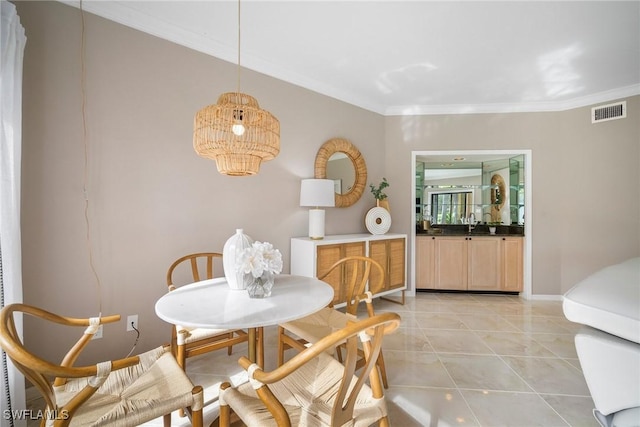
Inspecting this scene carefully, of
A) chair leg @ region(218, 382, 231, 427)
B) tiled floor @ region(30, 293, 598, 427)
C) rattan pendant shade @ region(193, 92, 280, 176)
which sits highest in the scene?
rattan pendant shade @ region(193, 92, 280, 176)

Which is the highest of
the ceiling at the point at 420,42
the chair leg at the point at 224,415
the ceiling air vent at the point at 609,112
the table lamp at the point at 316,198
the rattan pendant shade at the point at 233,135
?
the ceiling at the point at 420,42

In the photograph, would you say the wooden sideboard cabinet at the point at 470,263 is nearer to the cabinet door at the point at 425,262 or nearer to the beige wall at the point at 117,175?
the cabinet door at the point at 425,262

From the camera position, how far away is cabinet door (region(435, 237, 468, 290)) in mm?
4195

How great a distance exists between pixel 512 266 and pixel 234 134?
169 inches

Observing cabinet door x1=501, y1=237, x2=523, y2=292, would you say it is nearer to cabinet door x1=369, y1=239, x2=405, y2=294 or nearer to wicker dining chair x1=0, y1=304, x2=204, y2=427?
cabinet door x1=369, y1=239, x2=405, y2=294

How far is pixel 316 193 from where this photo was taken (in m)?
2.97

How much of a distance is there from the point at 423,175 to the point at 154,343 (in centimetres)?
434

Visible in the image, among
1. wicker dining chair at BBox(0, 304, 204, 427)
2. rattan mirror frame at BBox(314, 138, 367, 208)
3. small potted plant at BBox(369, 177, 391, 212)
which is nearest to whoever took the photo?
wicker dining chair at BBox(0, 304, 204, 427)

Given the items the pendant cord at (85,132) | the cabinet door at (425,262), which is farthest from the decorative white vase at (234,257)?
the cabinet door at (425,262)

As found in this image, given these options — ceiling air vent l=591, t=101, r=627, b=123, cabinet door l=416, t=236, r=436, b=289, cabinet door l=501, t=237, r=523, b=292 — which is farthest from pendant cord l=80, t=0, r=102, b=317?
ceiling air vent l=591, t=101, r=627, b=123

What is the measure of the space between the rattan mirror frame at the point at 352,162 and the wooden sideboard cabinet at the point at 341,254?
1.91 ft

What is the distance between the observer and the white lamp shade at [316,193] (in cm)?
297

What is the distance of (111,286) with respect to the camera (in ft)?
6.79

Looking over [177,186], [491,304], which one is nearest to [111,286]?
[177,186]
